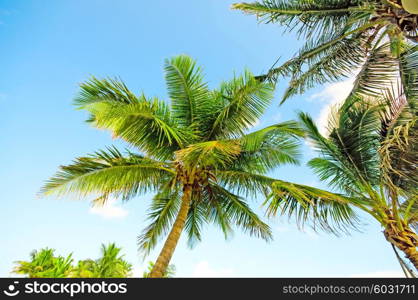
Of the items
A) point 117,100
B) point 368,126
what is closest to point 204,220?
point 117,100

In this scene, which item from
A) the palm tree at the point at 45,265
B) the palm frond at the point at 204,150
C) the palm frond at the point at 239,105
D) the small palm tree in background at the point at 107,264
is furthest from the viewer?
the small palm tree in background at the point at 107,264

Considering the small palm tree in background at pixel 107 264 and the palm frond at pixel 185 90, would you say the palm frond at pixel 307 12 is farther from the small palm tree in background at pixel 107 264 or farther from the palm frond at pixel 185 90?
the small palm tree in background at pixel 107 264

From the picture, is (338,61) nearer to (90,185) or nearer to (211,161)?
(211,161)

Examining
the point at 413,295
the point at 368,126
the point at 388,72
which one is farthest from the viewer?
the point at 368,126

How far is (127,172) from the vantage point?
6043mm

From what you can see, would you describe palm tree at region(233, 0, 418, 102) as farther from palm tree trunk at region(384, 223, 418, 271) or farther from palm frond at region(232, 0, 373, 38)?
palm tree trunk at region(384, 223, 418, 271)

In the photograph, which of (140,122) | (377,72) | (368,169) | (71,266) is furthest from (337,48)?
(71,266)

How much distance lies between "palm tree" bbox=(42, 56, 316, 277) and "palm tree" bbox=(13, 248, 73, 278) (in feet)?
28.3

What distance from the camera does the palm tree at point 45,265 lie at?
43.0 ft

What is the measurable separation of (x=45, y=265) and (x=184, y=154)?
517 inches

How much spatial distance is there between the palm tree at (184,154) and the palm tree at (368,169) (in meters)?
0.91

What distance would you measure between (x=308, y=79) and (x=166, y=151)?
3.79 metres

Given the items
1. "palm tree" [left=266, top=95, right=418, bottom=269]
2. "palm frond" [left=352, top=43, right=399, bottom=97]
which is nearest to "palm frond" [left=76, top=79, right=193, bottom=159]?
"palm tree" [left=266, top=95, right=418, bottom=269]

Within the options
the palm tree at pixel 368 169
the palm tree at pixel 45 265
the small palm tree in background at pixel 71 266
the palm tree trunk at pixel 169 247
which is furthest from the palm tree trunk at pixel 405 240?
the palm tree at pixel 45 265
